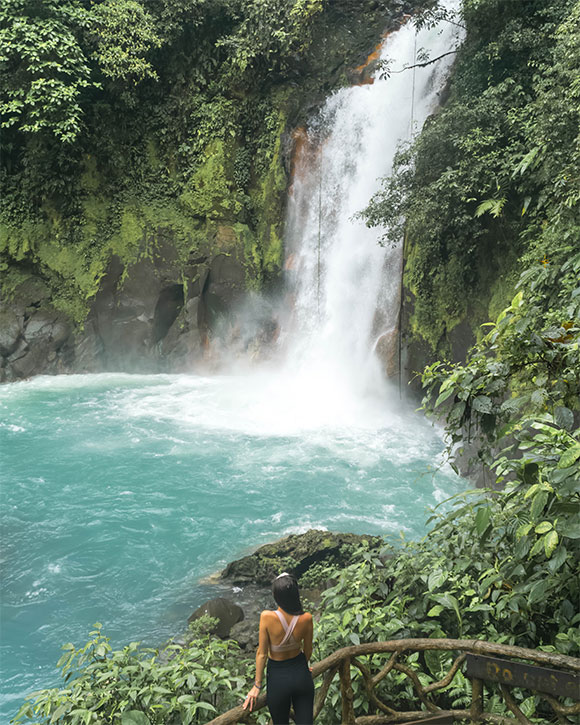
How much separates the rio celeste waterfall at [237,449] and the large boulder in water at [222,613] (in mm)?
302

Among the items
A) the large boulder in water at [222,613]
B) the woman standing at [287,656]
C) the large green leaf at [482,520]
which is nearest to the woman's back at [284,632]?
the woman standing at [287,656]

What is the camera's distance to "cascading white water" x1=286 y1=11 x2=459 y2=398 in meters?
12.2

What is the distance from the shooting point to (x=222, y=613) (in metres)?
5.83

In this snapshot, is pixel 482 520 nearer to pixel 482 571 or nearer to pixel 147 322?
pixel 482 571

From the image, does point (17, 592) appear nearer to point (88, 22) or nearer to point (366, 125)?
point (366, 125)

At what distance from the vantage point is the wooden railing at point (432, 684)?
7.40ft

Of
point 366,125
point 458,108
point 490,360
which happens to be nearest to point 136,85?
point 366,125

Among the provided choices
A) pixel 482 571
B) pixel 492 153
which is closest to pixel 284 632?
pixel 482 571

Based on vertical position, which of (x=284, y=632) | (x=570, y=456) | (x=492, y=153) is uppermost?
(x=492, y=153)

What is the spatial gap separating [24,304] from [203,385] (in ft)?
15.9

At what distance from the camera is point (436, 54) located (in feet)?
39.9

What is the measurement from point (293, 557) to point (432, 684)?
4045mm

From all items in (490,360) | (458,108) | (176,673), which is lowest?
(176,673)

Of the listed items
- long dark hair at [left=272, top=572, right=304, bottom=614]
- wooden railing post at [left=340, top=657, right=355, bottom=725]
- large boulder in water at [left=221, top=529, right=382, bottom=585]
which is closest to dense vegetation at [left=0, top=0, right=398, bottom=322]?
large boulder in water at [left=221, top=529, right=382, bottom=585]
